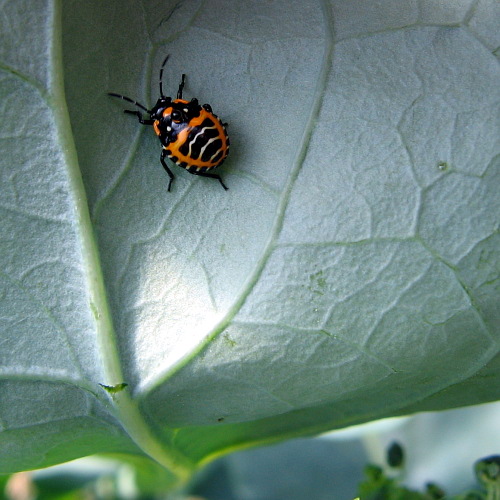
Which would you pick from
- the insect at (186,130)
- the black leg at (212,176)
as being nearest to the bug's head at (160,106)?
the insect at (186,130)

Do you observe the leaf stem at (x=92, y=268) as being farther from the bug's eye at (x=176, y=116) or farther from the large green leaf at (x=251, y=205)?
the bug's eye at (x=176, y=116)

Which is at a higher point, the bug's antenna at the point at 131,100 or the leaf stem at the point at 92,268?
the bug's antenna at the point at 131,100

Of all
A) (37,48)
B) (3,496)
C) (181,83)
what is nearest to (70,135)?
(37,48)

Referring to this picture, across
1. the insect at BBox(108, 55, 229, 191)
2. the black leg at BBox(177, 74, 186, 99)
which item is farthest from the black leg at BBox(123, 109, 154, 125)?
the black leg at BBox(177, 74, 186, 99)

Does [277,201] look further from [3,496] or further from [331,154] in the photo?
[3,496]

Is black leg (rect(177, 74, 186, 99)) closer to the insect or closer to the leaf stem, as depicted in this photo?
the insect

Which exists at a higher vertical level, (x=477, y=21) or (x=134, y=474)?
(x=477, y=21)

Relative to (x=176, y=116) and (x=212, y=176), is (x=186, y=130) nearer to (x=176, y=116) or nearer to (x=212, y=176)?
(x=176, y=116)
